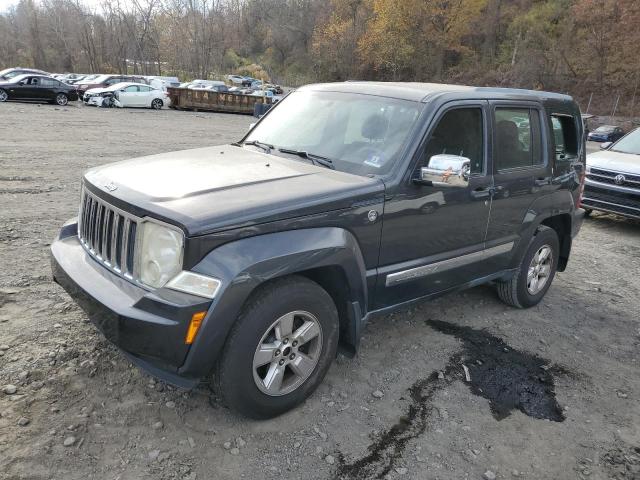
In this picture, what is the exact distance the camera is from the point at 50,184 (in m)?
8.26

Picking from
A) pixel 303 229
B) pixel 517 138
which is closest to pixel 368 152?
pixel 303 229

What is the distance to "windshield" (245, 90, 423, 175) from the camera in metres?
3.53

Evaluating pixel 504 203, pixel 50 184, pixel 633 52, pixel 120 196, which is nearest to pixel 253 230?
pixel 120 196

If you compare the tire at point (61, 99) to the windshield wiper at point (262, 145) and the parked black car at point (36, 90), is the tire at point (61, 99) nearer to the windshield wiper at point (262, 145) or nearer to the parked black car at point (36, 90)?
the parked black car at point (36, 90)

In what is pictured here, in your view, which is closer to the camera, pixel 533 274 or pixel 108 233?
pixel 108 233

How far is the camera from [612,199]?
27.0ft

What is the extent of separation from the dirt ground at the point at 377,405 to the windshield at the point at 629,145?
191 inches

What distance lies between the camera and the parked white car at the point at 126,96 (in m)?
25.4

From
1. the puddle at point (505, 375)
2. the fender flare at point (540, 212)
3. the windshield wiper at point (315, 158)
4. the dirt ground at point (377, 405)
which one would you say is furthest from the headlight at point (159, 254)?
the fender flare at point (540, 212)

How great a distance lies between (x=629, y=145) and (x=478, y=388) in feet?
24.7

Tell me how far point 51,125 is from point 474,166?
15900 mm

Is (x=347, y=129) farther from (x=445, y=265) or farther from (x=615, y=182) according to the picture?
(x=615, y=182)

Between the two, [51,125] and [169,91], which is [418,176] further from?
[169,91]

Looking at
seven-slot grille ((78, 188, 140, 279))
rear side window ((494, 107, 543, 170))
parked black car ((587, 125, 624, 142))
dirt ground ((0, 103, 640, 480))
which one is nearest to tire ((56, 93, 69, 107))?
dirt ground ((0, 103, 640, 480))
